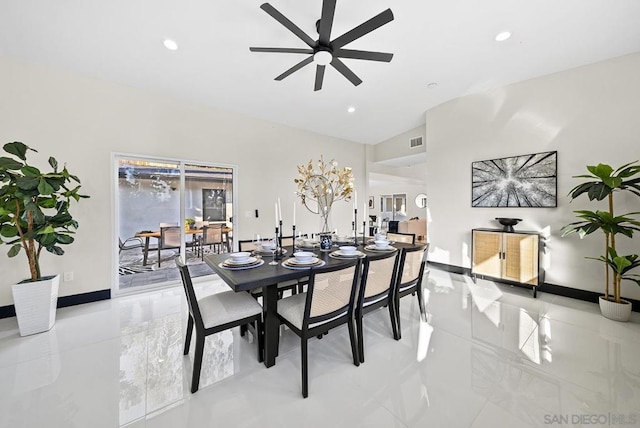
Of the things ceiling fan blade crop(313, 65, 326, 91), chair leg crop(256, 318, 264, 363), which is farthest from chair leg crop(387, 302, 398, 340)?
ceiling fan blade crop(313, 65, 326, 91)

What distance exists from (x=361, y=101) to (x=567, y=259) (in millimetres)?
3938

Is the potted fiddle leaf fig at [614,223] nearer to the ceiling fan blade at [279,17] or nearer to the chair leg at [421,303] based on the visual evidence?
the chair leg at [421,303]

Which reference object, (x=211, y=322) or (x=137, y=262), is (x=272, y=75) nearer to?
(x=211, y=322)

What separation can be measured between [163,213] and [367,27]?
384 centimetres

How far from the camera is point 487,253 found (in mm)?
3908

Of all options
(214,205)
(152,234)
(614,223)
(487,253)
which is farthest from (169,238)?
(614,223)

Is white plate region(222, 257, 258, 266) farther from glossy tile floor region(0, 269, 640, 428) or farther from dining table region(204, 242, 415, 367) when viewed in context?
glossy tile floor region(0, 269, 640, 428)

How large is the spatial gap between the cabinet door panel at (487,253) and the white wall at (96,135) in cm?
396

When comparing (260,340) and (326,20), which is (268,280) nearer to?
(260,340)

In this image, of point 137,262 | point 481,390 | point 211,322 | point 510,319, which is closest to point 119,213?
point 137,262

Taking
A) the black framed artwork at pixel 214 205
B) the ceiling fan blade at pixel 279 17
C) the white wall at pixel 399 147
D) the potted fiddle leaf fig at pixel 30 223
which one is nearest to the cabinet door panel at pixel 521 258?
the white wall at pixel 399 147

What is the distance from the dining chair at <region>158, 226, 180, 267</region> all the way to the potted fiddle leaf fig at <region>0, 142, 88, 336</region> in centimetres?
132

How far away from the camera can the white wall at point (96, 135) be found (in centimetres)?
290

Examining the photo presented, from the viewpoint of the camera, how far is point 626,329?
2.54 meters
